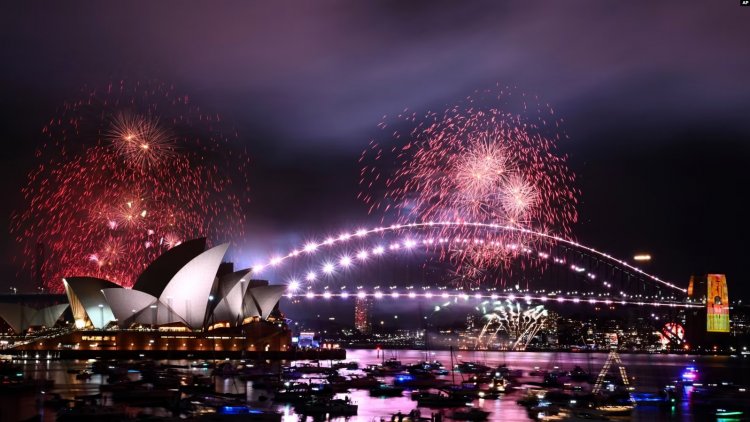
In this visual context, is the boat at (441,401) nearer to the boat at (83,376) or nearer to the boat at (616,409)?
the boat at (616,409)

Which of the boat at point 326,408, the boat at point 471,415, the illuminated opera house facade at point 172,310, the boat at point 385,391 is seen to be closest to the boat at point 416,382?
the boat at point 385,391

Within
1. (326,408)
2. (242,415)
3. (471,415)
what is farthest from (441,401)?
(242,415)

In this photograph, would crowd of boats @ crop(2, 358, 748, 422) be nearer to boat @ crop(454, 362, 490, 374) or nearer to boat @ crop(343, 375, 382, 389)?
boat @ crop(343, 375, 382, 389)

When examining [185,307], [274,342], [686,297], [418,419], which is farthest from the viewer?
[686,297]

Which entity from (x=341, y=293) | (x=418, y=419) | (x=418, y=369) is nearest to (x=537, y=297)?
(x=341, y=293)

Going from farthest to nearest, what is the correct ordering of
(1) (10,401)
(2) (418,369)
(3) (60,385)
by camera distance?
(2) (418,369)
(3) (60,385)
(1) (10,401)

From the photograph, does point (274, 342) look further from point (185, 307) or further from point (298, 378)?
point (298, 378)

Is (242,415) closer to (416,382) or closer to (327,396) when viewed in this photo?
(327,396)
